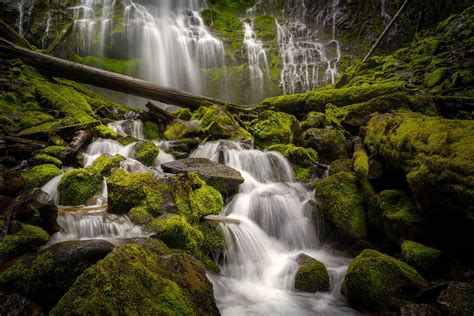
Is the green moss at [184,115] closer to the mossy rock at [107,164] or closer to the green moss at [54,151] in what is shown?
the mossy rock at [107,164]

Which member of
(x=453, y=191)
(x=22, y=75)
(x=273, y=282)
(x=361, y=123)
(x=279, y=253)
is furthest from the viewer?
(x=22, y=75)

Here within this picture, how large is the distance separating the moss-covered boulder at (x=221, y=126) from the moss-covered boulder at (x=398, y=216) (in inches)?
213

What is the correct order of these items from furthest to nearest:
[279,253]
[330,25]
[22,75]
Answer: [330,25]
[22,75]
[279,253]

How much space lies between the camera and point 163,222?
13.4 ft

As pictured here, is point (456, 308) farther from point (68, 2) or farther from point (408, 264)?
point (68, 2)

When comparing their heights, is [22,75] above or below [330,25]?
below

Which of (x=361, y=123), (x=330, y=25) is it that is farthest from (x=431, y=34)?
(x=361, y=123)

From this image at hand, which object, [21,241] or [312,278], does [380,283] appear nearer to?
[312,278]

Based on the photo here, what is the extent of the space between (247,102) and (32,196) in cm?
1497

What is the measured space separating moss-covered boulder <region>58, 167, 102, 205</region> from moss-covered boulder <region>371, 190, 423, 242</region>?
5.35m

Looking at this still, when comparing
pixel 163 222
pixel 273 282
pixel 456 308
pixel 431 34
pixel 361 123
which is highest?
pixel 431 34

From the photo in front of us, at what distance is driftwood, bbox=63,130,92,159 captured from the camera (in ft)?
22.9

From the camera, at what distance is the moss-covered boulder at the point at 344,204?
199 inches

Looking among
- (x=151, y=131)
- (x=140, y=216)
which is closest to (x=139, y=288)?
(x=140, y=216)
